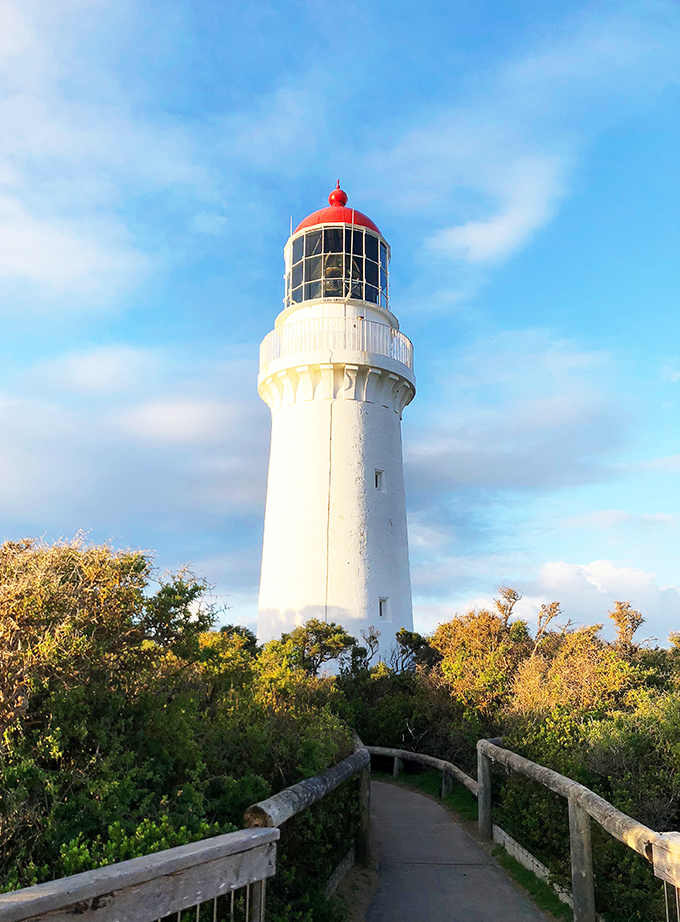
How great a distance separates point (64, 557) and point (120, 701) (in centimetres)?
97

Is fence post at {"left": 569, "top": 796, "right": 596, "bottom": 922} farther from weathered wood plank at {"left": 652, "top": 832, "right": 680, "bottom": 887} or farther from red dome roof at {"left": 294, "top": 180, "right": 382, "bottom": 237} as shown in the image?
red dome roof at {"left": 294, "top": 180, "right": 382, "bottom": 237}

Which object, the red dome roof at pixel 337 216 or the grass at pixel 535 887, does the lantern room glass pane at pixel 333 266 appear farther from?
the grass at pixel 535 887

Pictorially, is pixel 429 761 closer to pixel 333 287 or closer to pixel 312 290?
pixel 333 287

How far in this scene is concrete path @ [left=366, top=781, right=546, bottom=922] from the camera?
633cm

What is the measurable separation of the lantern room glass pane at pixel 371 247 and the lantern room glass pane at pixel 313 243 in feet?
4.88

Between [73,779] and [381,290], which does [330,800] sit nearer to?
[73,779]

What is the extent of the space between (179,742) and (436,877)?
3.96 m

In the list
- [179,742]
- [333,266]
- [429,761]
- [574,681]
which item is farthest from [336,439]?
[179,742]

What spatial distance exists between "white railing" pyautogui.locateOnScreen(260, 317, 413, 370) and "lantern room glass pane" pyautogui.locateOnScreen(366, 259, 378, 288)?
5.32 ft

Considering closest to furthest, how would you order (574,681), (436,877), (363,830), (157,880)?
(157,880) < (436,877) < (363,830) < (574,681)

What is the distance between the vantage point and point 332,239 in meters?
22.0

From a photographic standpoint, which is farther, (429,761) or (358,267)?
(358,267)

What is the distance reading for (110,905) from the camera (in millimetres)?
2928

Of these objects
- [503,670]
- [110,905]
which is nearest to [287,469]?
[503,670]
